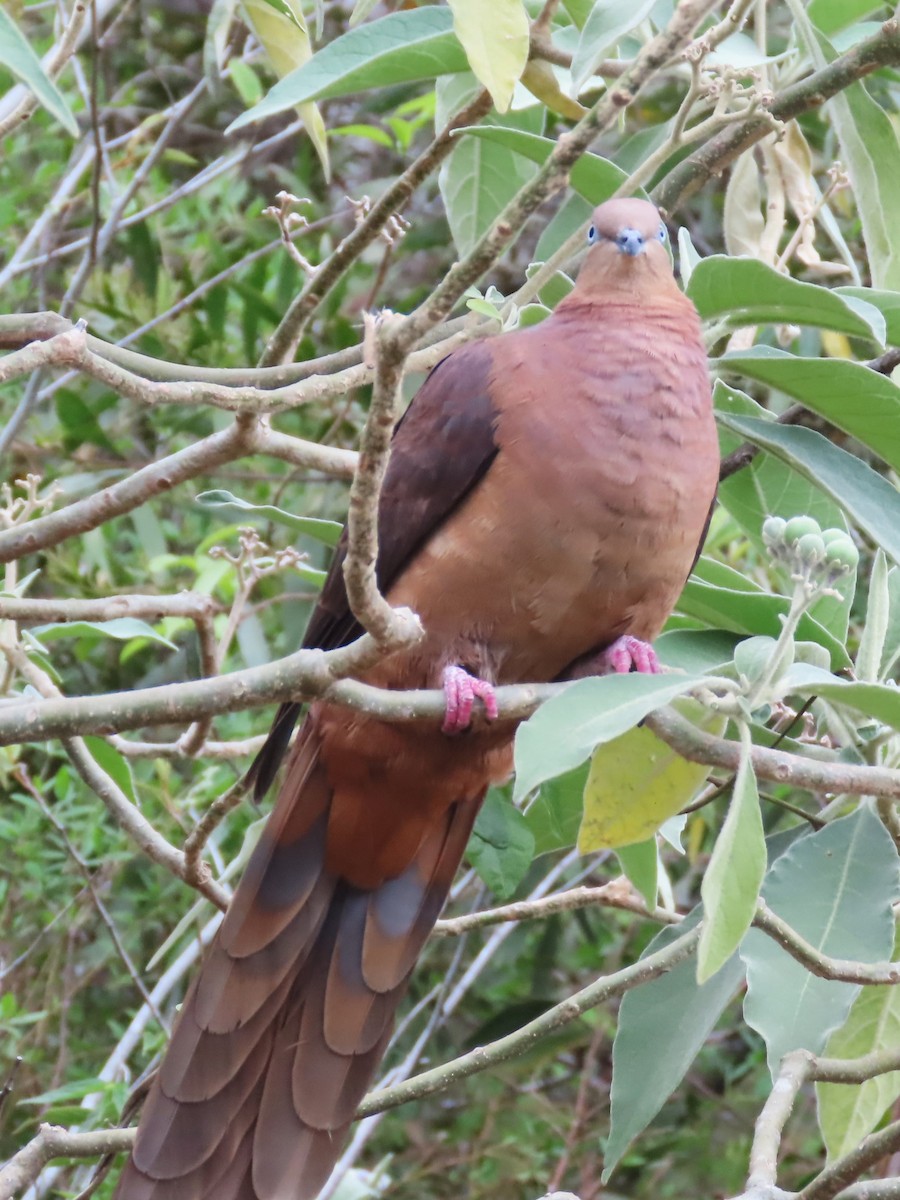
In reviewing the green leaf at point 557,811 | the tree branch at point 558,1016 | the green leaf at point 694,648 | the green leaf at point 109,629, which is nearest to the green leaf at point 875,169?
the green leaf at point 694,648

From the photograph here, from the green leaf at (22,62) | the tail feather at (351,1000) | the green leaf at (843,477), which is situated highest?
the green leaf at (22,62)

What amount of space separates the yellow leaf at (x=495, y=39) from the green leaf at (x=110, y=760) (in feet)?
3.95

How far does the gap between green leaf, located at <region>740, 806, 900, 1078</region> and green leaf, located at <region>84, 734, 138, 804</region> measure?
0.96 metres

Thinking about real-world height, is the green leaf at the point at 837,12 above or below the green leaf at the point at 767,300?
above

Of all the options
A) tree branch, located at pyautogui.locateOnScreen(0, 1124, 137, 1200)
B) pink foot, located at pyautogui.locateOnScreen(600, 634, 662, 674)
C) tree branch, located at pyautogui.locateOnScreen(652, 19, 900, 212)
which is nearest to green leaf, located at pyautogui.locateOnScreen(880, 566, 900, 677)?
pink foot, located at pyautogui.locateOnScreen(600, 634, 662, 674)

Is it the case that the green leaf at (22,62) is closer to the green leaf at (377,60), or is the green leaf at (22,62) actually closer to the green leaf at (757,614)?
the green leaf at (377,60)

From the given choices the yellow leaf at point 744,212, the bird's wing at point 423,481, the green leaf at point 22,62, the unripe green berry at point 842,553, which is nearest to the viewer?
the green leaf at point 22,62

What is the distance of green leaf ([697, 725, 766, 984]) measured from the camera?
129cm

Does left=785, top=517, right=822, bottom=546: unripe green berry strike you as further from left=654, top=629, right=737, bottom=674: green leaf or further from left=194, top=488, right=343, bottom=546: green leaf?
left=194, top=488, right=343, bottom=546: green leaf

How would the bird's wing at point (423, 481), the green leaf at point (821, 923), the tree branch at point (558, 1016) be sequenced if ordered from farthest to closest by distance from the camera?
1. the bird's wing at point (423, 481)
2. the tree branch at point (558, 1016)
3. the green leaf at point (821, 923)

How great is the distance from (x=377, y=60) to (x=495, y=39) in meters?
0.46

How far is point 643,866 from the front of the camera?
195cm

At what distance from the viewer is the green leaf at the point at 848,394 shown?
5.67 feet

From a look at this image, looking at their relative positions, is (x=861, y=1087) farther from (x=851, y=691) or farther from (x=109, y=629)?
(x=109, y=629)
